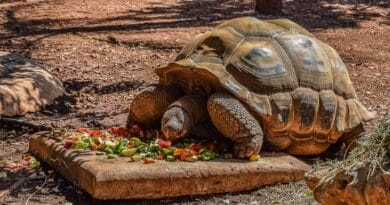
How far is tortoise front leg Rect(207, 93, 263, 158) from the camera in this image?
5.53 metres

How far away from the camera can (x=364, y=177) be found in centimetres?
320

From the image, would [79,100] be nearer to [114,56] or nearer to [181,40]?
[114,56]

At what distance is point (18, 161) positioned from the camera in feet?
20.1

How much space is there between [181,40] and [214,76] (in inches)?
195

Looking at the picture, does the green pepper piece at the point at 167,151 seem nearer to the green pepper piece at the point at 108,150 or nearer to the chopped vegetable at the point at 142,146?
the chopped vegetable at the point at 142,146

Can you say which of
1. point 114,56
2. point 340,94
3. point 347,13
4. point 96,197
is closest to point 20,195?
point 96,197

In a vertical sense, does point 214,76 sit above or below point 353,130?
above

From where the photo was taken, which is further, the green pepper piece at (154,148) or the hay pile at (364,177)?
the green pepper piece at (154,148)

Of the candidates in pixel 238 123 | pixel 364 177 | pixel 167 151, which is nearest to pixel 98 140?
pixel 167 151

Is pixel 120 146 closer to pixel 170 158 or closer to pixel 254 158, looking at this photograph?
pixel 170 158

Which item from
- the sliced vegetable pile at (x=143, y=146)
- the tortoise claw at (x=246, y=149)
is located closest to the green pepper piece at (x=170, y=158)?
the sliced vegetable pile at (x=143, y=146)

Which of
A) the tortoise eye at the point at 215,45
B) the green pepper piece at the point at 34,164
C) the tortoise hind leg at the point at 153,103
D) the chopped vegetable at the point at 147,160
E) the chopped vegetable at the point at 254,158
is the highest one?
the tortoise eye at the point at 215,45

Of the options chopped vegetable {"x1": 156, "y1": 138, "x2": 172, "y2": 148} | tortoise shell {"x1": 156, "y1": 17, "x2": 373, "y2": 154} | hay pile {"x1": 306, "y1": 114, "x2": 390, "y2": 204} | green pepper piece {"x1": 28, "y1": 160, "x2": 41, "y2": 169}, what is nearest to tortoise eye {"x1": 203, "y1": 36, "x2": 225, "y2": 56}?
tortoise shell {"x1": 156, "y1": 17, "x2": 373, "y2": 154}

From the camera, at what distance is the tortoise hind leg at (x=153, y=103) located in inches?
239
